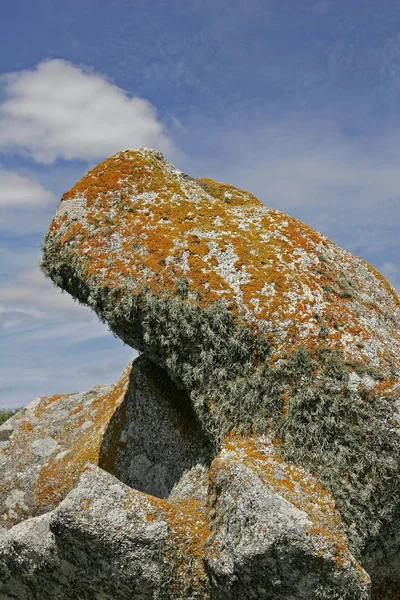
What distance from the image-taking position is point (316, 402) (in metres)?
7.79

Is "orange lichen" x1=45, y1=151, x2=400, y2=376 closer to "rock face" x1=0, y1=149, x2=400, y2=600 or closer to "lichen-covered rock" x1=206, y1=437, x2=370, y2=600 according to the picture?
"rock face" x1=0, y1=149, x2=400, y2=600

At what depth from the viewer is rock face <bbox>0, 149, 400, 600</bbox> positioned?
721cm

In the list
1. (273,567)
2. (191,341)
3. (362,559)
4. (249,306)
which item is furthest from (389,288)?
(273,567)

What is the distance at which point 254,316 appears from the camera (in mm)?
8188

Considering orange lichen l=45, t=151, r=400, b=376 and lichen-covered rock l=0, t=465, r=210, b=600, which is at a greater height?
orange lichen l=45, t=151, r=400, b=376

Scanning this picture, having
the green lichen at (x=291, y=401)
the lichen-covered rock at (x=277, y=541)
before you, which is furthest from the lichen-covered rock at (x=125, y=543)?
the green lichen at (x=291, y=401)

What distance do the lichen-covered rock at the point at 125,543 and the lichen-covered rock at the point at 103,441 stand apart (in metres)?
1.51

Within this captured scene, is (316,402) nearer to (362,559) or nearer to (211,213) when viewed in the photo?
(362,559)

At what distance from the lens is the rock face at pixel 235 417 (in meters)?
7.21

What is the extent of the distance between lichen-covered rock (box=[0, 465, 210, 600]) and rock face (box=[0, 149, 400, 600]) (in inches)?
0.7

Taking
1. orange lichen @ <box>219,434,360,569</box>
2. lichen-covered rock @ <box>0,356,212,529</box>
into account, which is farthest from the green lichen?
lichen-covered rock @ <box>0,356,212,529</box>

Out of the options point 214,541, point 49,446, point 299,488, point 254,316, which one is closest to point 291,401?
point 299,488

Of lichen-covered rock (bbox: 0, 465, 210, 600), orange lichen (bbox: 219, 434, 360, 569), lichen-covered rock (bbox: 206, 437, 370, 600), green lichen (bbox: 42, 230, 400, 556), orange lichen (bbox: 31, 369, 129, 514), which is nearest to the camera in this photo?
lichen-covered rock (bbox: 206, 437, 370, 600)

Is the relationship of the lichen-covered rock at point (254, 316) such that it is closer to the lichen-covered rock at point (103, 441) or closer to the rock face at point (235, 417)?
the rock face at point (235, 417)
